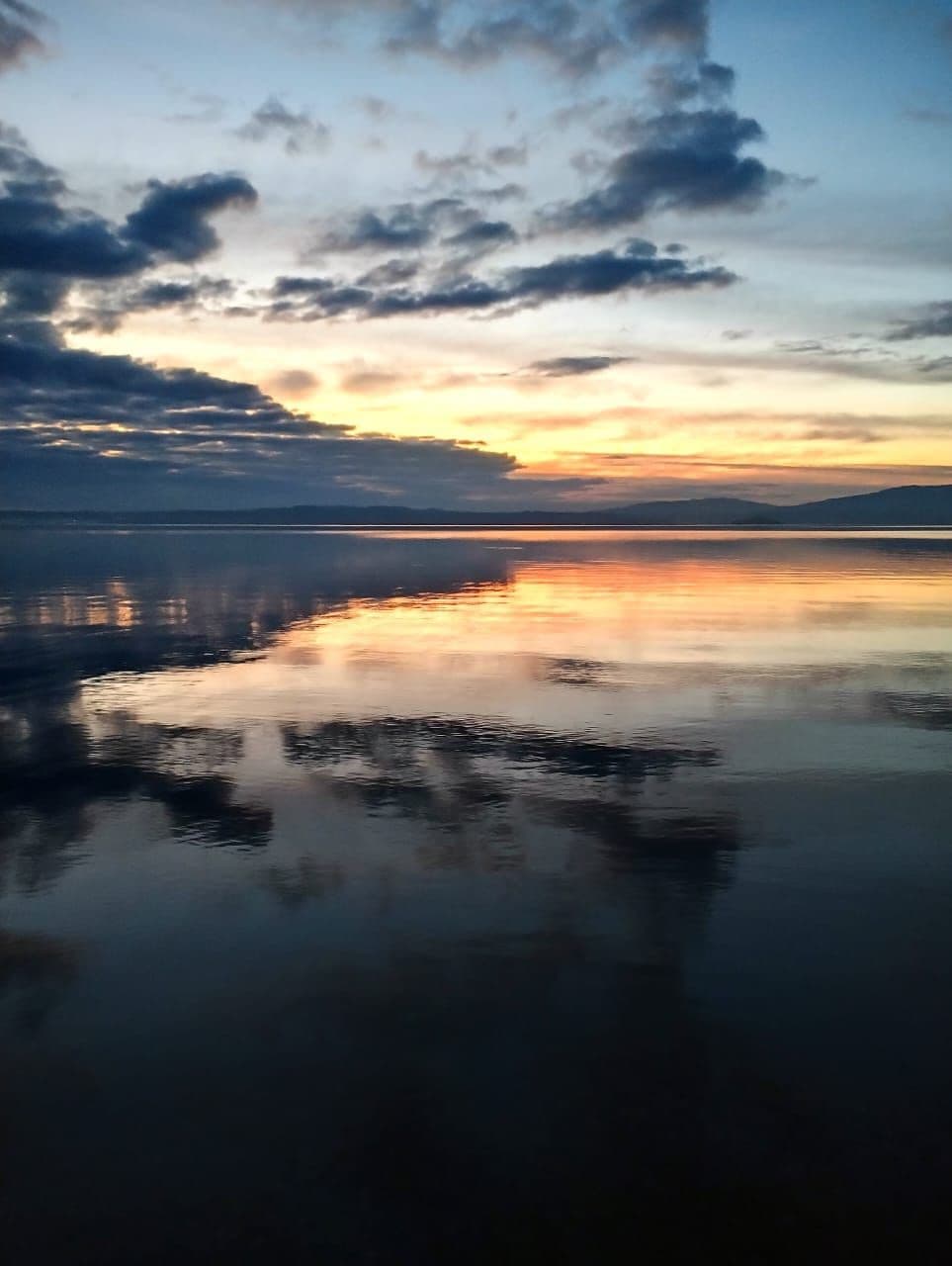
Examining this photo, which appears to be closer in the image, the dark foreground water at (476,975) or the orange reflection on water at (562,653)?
the dark foreground water at (476,975)

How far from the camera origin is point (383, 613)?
32938 mm

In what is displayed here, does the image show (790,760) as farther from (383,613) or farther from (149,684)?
(383,613)

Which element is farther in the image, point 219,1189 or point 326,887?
point 326,887

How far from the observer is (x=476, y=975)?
8188 mm

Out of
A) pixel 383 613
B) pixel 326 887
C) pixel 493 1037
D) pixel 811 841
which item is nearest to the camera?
pixel 493 1037

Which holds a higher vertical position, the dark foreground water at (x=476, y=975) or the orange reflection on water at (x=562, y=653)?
the orange reflection on water at (x=562, y=653)

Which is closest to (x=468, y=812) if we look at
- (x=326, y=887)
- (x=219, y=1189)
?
(x=326, y=887)

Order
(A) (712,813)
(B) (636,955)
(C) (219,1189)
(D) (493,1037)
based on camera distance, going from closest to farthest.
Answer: (C) (219,1189), (D) (493,1037), (B) (636,955), (A) (712,813)

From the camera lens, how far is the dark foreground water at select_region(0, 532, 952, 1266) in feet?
18.7

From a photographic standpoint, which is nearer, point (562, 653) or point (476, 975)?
point (476, 975)

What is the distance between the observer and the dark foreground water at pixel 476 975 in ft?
18.7

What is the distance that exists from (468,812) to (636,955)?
408 cm

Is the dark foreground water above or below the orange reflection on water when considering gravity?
below

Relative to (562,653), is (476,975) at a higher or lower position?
lower
